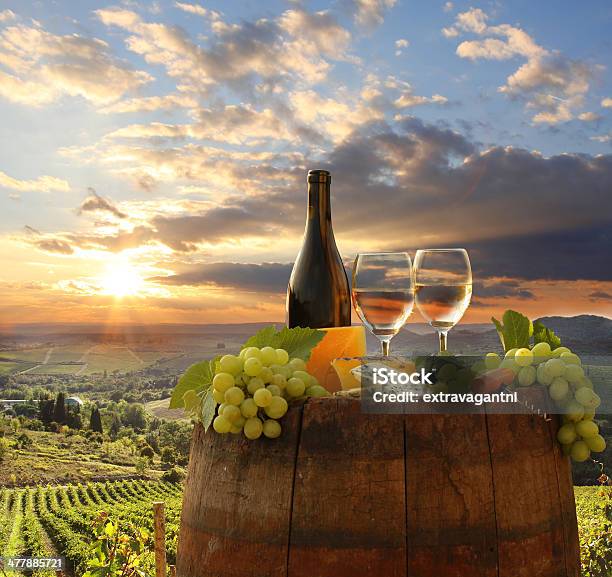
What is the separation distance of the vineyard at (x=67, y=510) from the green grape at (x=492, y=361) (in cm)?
2524

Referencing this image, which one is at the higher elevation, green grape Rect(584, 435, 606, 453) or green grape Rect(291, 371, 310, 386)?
green grape Rect(291, 371, 310, 386)

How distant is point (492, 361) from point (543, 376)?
0.13 m

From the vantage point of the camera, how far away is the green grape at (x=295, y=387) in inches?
60.0

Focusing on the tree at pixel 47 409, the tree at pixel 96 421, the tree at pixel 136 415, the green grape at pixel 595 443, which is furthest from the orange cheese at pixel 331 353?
the tree at pixel 96 421

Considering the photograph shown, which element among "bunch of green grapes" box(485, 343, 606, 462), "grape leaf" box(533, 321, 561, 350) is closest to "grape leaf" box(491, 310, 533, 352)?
"grape leaf" box(533, 321, 561, 350)

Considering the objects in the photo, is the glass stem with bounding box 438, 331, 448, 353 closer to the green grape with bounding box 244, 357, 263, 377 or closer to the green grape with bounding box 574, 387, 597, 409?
the green grape with bounding box 574, 387, 597, 409

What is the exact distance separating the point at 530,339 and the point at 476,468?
1.73ft

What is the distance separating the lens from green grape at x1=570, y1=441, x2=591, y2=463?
5.32 feet

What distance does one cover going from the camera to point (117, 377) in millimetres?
21031

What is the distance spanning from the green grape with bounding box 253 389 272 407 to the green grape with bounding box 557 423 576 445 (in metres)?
0.76

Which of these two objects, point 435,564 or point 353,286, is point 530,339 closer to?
point 353,286

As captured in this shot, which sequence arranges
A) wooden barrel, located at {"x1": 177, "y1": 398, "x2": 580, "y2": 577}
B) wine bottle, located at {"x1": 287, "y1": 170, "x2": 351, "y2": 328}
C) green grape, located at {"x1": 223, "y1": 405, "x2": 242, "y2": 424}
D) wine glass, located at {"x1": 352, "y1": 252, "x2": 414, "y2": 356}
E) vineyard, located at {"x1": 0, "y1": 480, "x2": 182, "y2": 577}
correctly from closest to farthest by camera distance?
wooden barrel, located at {"x1": 177, "y1": 398, "x2": 580, "y2": 577} < green grape, located at {"x1": 223, "y1": 405, "x2": 242, "y2": 424} < wine glass, located at {"x1": 352, "y1": 252, "x2": 414, "y2": 356} < wine bottle, located at {"x1": 287, "y1": 170, "x2": 351, "y2": 328} < vineyard, located at {"x1": 0, "y1": 480, "x2": 182, "y2": 577}

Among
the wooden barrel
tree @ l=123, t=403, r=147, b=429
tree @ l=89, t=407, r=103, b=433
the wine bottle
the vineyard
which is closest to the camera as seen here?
the wooden barrel

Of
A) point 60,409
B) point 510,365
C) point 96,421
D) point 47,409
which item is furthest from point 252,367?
point 96,421
